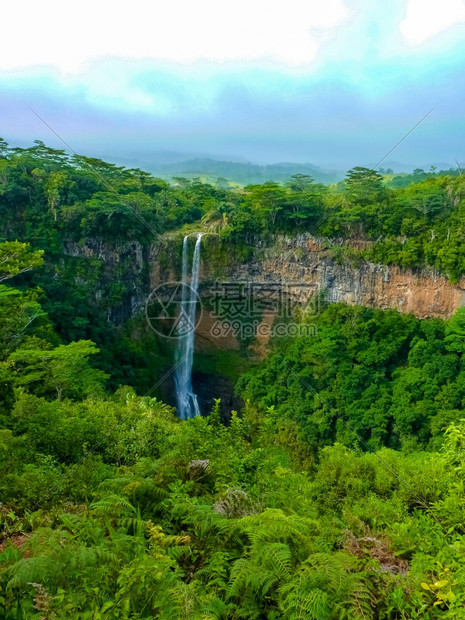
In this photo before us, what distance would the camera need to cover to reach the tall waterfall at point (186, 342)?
24.5 meters

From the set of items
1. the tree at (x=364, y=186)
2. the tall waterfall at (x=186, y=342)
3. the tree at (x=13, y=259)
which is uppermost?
the tree at (x=364, y=186)

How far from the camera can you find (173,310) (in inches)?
1040

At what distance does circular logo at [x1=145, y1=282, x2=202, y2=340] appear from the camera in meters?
25.6

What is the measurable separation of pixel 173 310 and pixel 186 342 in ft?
6.91

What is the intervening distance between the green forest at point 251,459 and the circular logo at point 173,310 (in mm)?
3825

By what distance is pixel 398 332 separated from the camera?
67.1ft

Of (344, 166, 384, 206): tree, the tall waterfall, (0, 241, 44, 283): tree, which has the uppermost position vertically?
(344, 166, 384, 206): tree

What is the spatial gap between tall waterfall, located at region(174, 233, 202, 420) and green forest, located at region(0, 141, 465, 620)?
9.51 ft
